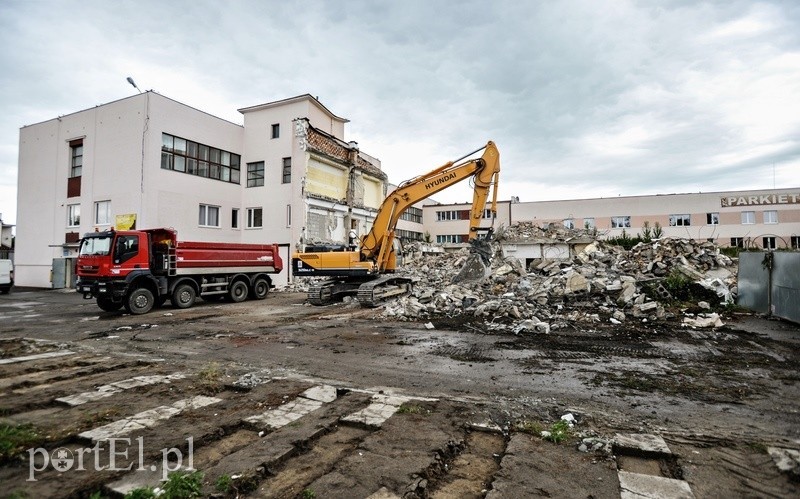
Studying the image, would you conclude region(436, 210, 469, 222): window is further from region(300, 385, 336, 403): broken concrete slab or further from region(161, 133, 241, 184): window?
region(300, 385, 336, 403): broken concrete slab

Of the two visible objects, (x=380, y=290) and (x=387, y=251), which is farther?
(x=387, y=251)

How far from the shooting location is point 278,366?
21.6ft

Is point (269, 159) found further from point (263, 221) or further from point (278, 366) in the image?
point (278, 366)

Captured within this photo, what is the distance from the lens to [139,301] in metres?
13.6

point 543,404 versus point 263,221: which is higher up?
point 263,221

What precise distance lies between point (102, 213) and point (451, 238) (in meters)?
34.0

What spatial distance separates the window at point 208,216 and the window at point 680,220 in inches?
1689

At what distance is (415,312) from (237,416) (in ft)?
24.5

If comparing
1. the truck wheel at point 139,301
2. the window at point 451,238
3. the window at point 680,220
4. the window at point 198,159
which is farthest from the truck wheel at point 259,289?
the window at point 680,220

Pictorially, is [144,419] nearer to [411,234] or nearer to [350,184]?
[350,184]

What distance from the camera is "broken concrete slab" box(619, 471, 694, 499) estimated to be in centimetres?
285

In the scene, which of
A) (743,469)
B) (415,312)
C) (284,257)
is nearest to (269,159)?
(284,257)

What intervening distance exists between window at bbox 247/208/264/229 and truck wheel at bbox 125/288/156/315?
38.0 ft

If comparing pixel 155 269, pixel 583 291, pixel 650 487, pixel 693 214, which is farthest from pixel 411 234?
pixel 650 487
